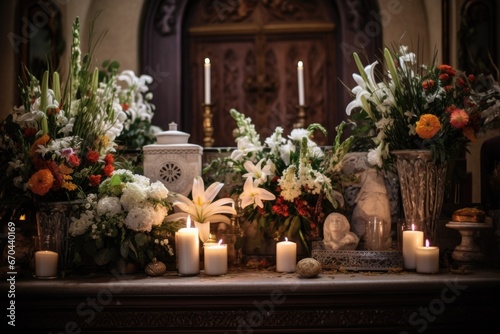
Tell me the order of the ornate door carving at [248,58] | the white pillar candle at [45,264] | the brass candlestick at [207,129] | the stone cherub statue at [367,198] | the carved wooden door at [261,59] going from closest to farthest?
1. the white pillar candle at [45,264]
2. the stone cherub statue at [367,198]
3. the brass candlestick at [207,129]
4. the ornate door carving at [248,58]
5. the carved wooden door at [261,59]

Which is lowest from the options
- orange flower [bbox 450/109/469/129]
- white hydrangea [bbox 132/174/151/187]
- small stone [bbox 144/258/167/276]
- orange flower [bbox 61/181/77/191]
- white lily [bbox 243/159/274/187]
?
small stone [bbox 144/258/167/276]

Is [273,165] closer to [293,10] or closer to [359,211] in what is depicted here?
[359,211]

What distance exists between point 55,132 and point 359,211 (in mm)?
1303

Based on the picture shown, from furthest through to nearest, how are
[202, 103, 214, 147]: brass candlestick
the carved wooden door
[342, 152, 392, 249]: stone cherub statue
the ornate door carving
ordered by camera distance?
1. the carved wooden door
2. the ornate door carving
3. [202, 103, 214, 147]: brass candlestick
4. [342, 152, 392, 249]: stone cherub statue

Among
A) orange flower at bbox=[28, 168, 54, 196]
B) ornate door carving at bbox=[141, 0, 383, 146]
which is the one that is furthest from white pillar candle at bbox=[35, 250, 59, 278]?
ornate door carving at bbox=[141, 0, 383, 146]

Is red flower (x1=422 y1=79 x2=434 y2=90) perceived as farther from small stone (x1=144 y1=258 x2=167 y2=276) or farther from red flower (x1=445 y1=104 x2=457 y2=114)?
small stone (x1=144 y1=258 x2=167 y2=276)

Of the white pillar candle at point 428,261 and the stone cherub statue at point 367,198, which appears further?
the stone cherub statue at point 367,198

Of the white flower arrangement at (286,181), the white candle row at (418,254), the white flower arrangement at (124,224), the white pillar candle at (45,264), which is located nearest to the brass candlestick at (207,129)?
the white flower arrangement at (286,181)

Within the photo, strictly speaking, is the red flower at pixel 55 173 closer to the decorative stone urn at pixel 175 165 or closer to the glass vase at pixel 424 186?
the decorative stone urn at pixel 175 165

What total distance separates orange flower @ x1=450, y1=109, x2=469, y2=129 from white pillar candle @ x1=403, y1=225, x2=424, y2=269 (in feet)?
1.45

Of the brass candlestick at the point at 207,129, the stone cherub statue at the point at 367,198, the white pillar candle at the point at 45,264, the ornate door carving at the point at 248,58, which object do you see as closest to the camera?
the white pillar candle at the point at 45,264

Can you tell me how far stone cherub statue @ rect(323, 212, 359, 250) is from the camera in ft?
7.52

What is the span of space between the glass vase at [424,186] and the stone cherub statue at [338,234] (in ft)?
0.91

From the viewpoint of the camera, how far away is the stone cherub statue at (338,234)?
229cm
